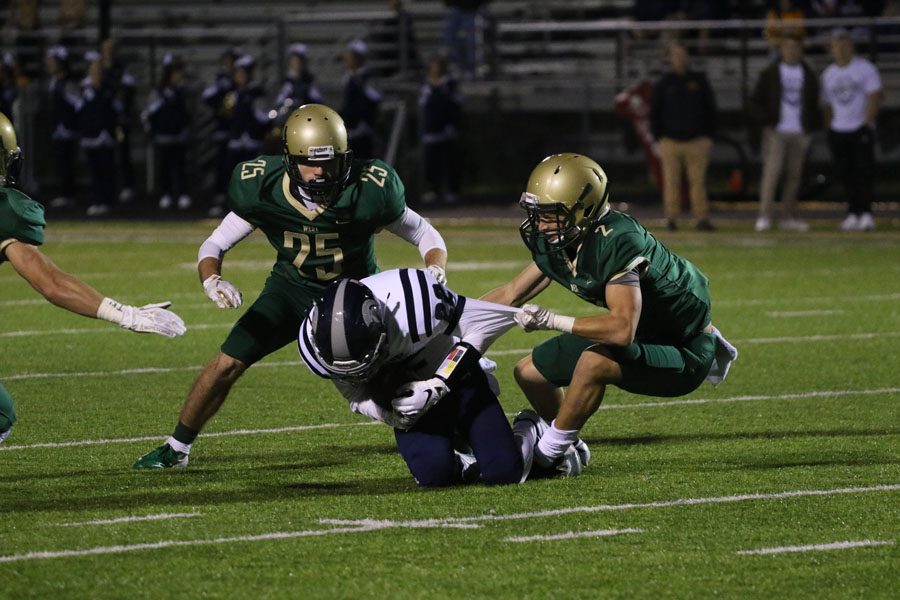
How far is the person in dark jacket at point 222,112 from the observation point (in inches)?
740

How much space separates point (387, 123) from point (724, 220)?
15.3ft

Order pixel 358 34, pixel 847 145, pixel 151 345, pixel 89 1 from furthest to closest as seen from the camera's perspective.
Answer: pixel 89 1
pixel 358 34
pixel 847 145
pixel 151 345

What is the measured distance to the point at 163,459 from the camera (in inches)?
Answer: 234

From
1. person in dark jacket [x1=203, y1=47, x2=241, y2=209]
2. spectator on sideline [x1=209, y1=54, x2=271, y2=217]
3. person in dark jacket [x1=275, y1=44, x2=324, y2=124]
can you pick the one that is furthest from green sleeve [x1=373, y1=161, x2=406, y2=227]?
A: person in dark jacket [x1=203, y1=47, x2=241, y2=209]

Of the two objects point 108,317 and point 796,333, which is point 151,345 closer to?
point 796,333

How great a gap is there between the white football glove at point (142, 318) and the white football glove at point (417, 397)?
2.43 ft

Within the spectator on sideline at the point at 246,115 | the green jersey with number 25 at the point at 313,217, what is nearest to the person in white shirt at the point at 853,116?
the spectator on sideline at the point at 246,115

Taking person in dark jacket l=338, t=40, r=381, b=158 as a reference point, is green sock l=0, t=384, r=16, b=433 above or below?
above

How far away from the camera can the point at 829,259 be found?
1368cm

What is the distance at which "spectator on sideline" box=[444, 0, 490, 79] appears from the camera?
66.3ft

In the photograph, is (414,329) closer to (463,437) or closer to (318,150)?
(463,437)

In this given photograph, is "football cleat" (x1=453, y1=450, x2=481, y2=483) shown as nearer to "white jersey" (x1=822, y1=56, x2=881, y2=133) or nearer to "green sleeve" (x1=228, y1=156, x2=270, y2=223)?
"green sleeve" (x1=228, y1=156, x2=270, y2=223)

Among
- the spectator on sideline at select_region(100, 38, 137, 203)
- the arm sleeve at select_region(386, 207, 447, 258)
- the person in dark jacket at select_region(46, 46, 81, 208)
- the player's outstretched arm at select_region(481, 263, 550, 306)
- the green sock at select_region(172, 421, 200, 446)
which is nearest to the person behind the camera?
the green sock at select_region(172, 421, 200, 446)

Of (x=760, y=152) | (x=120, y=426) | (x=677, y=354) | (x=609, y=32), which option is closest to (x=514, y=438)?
(x=677, y=354)
